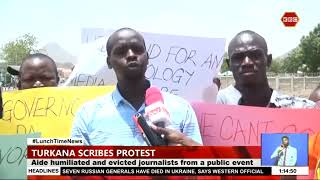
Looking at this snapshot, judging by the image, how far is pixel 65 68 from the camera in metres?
3.18

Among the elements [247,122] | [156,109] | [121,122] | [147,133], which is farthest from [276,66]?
[121,122]

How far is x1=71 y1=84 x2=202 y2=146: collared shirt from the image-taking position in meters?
3.17

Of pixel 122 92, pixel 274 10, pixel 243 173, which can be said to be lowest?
pixel 243 173

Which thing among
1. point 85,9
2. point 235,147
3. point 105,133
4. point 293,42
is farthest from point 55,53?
point 293,42

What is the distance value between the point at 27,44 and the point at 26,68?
0.47ft

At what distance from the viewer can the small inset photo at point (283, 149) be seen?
3188 mm

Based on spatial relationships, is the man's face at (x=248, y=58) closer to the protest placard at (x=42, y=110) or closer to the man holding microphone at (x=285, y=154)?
the man holding microphone at (x=285, y=154)

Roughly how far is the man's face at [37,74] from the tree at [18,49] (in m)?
0.06

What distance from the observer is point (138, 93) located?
3162 millimetres

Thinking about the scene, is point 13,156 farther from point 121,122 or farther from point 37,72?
point 121,122

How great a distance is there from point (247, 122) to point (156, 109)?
564 mm

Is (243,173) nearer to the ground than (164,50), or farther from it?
nearer to the ground

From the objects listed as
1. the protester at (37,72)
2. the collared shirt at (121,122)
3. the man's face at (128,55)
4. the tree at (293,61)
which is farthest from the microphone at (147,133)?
the tree at (293,61)

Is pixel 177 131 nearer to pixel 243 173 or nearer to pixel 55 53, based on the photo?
pixel 243 173
